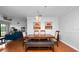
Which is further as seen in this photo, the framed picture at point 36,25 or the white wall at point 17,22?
the framed picture at point 36,25

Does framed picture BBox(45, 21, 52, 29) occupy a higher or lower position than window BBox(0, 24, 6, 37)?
higher

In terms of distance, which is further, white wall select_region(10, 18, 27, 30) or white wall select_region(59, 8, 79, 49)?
white wall select_region(59, 8, 79, 49)

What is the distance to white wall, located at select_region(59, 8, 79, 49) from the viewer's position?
261 centimetres

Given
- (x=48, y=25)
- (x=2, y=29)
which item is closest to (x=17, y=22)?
(x=2, y=29)

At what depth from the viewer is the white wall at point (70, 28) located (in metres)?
2.61

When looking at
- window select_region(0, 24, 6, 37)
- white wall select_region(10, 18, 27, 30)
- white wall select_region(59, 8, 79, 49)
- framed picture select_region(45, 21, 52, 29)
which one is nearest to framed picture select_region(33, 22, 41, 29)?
framed picture select_region(45, 21, 52, 29)

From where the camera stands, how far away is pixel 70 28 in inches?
103

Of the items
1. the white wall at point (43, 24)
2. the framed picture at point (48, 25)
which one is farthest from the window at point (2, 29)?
the framed picture at point (48, 25)

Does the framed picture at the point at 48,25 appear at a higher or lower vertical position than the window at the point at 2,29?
higher

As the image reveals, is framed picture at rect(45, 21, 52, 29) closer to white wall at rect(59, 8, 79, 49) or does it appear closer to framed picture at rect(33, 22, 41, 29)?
framed picture at rect(33, 22, 41, 29)

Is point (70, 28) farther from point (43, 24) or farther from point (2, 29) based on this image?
point (2, 29)

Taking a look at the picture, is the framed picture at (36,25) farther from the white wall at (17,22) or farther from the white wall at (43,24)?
the white wall at (17,22)

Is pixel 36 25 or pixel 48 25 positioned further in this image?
pixel 36 25
